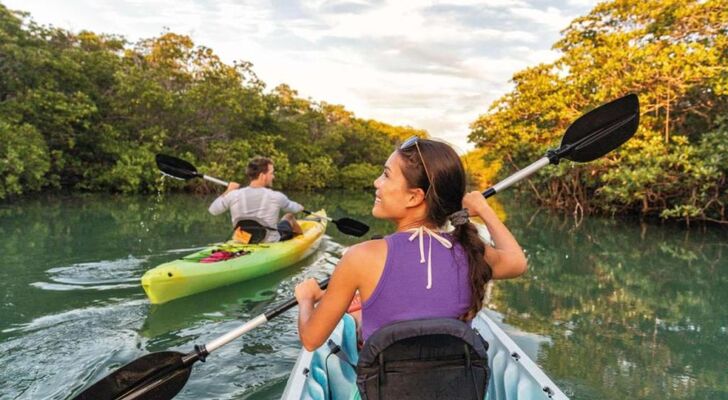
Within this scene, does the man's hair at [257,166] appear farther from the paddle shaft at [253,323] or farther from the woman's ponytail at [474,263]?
A: the woman's ponytail at [474,263]

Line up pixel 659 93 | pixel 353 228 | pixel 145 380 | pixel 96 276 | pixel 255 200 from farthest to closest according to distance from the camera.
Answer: pixel 659 93
pixel 255 200
pixel 96 276
pixel 353 228
pixel 145 380

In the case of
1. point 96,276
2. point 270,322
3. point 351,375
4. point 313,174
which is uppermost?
point 313,174

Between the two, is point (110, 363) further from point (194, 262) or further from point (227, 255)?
point (227, 255)

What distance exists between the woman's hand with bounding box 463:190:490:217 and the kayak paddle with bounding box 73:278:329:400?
2.32 feet

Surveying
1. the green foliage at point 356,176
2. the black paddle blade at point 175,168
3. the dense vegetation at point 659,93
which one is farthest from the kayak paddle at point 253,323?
the green foliage at point 356,176

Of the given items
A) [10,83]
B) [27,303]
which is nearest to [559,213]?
[27,303]

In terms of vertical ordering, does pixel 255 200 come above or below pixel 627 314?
above

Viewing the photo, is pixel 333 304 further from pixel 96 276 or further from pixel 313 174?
pixel 313 174

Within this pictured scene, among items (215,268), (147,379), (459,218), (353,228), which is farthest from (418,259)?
(215,268)

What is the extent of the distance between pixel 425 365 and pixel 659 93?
37.4 feet

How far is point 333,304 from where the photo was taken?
49.1 inches

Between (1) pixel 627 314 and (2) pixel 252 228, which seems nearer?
(1) pixel 627 314

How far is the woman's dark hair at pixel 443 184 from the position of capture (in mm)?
1282

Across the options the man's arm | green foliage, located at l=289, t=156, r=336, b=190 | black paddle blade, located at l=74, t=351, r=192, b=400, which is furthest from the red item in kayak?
green foliage, located at l=289, t=156, r=336, b=190
